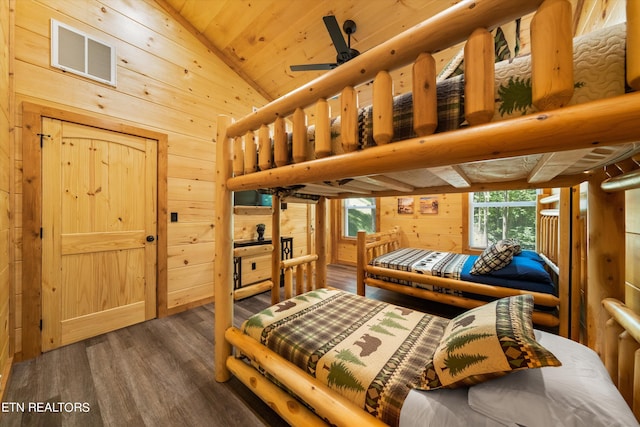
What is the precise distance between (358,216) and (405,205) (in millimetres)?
1156

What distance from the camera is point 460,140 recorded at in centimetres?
65

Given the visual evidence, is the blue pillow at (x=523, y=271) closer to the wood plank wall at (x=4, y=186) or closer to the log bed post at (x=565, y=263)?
the log bed post at (x=565, y=263)

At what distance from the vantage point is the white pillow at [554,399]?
0.67m

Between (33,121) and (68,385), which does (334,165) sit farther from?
(33,121)

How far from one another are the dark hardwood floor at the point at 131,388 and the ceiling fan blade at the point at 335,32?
2952 millimetres

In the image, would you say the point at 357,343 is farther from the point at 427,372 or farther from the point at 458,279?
the point at 458,279

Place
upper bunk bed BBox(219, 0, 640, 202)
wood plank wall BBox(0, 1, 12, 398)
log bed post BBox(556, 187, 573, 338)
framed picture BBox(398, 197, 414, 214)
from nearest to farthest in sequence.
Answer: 1. upper bunk bed BBox(219, 0, 640, 202)
2. wood plank wall BBox(0, 1, 12, 398)
3. log bed post BBox(556, 187, 573, 338)
4. framed picture BBox(398, 197, 414, 214)

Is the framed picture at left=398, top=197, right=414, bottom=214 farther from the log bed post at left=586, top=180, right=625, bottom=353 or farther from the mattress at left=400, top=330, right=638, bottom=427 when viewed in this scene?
the mattress at left=400, top=330, right=638, bottom=427

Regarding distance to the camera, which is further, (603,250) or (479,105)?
(603,250)

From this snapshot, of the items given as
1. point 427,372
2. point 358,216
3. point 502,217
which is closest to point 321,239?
point 427,372

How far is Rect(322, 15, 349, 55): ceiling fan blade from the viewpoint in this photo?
1.98 metres

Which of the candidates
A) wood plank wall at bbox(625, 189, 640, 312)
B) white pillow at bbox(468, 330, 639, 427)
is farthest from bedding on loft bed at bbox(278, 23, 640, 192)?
white pillow at bbox(468, 330, 639, 427)

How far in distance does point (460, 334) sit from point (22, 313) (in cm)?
314

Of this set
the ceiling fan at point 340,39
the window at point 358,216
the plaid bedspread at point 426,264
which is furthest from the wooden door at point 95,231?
the window at point 358,216
